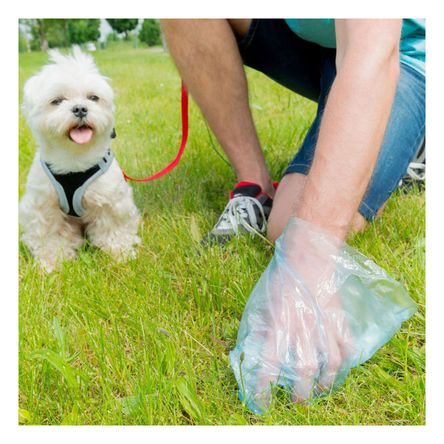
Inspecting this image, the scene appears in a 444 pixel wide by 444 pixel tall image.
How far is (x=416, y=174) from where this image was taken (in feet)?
7.14

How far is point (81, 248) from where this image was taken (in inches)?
78.5

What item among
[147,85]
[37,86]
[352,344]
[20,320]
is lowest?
[147,85]

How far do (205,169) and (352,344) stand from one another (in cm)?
139

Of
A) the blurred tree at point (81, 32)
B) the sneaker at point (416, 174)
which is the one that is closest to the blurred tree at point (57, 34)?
the blurred tree at point (81, 32)

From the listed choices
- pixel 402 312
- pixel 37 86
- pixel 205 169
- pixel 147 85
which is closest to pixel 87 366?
pixel 402 312

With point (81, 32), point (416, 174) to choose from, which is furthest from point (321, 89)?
point (81, 32)

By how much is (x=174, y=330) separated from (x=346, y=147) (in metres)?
0.61

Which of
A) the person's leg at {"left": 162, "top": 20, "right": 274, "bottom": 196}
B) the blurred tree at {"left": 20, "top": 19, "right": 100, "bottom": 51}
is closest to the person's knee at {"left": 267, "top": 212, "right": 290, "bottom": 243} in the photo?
the person's leg at {"left": 162, "top": 20, "right": 274, "bottom": 196}

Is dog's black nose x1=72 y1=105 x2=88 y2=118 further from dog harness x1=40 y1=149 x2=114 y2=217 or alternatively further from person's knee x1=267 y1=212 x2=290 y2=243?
person's knee x1=267 y1=212 x2=290 y2=243

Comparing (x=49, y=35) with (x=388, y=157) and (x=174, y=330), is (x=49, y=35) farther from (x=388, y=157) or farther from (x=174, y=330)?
A: (x=174, y=330)

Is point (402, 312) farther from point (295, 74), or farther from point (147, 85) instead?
point (147, 85)

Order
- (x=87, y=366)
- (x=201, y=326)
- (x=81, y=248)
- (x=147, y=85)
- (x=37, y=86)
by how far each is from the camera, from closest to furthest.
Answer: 1. (x=87, y=366)
2. (x=201, y=326)
3. (x=37, y=86)
4. (x=81, y=248)
5. (x=147, y=85)

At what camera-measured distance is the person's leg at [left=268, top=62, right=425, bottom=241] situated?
176cm

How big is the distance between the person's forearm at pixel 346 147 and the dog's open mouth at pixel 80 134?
840 mm
